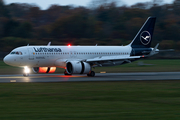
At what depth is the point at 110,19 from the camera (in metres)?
150

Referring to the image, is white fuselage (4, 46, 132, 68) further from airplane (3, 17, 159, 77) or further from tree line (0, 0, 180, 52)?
tree line (0, 0, 180, 52)

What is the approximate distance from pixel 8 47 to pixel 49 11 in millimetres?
104781

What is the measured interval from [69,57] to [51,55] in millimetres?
2308

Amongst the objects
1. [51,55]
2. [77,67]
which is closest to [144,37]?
[77,67]

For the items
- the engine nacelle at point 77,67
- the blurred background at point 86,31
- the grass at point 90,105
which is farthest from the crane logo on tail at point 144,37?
the blurred background at point 86,31

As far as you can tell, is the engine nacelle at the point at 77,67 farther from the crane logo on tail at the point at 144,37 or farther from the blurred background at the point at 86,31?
the blurred background at the point at 86,31

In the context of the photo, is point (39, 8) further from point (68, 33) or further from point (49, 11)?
point (68, 33)

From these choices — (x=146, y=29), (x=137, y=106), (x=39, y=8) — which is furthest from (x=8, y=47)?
(x=39, y=8)

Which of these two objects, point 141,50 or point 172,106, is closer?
point 172,106

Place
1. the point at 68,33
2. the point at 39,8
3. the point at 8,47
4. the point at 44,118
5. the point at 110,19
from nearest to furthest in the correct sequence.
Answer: the point at 44,118, the point at 8,47, the point at 68,33, the point at 110,19, the point at 39,8

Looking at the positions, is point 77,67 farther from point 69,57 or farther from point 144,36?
point 144,36

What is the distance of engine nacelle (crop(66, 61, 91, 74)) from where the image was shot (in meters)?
32.6

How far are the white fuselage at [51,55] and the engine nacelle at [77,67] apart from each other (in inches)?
50.0

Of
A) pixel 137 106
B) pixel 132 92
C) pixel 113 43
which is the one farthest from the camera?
pixel 113 43
